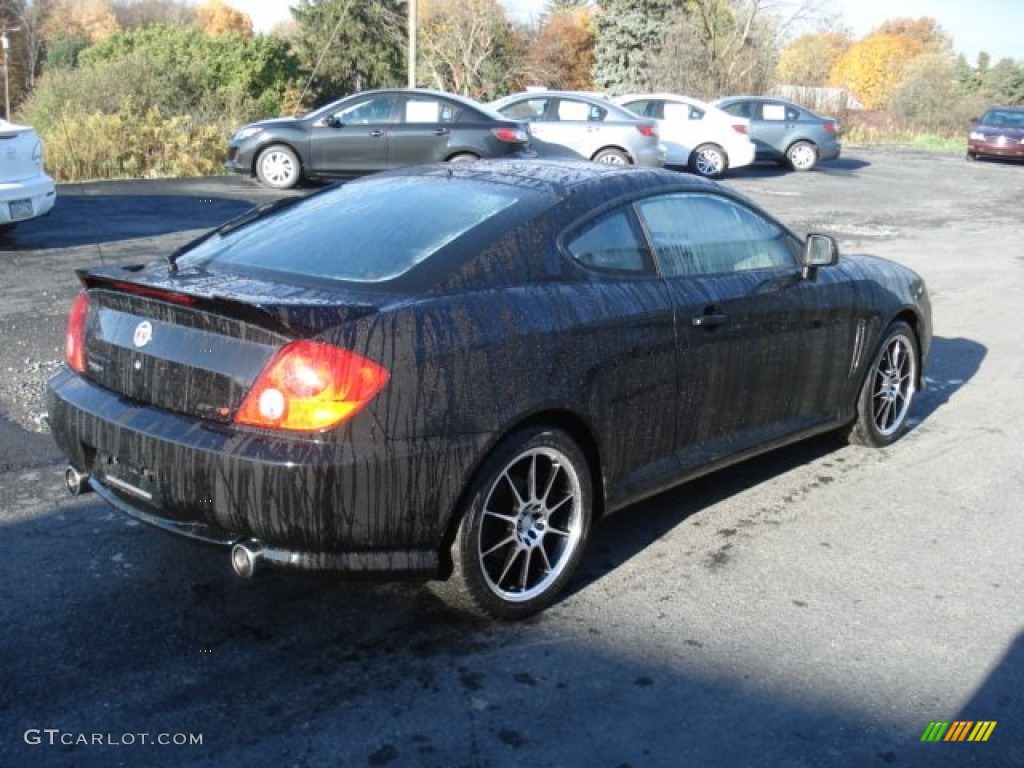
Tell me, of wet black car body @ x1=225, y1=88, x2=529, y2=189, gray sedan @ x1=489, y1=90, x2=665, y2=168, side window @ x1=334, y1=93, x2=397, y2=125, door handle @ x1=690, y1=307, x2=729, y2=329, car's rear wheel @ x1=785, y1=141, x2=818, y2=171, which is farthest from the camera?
car's rear wheel @ x1=785, y1=141, x2=818, y2=171

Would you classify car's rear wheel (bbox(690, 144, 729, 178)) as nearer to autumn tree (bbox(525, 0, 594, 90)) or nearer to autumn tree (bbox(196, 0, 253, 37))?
autumn tree (bbox(525, 0, 594, 90))

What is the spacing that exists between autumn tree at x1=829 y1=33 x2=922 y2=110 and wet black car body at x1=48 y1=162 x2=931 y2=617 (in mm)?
77734

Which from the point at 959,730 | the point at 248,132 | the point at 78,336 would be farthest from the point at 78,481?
the point at 248,132

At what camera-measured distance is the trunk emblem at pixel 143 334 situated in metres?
3.88

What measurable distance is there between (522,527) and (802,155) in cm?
2418

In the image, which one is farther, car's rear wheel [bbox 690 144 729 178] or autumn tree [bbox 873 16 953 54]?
autumn tree [bbox 873 16 953 54]

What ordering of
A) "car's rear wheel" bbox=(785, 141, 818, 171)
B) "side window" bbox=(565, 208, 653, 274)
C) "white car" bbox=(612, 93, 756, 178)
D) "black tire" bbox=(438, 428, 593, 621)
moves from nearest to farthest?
"black tire" bbox=(438, 428, 593, 621)
"side window" bbox=(565, 208, 653, 274)
"white car" bbox=(612, 93, 756, 178)
"car's rear wheel" bbox=(785, 141, 818, 171)

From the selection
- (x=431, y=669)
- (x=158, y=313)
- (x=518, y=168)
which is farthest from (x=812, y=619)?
(x=158, y=313)

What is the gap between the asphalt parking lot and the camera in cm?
330

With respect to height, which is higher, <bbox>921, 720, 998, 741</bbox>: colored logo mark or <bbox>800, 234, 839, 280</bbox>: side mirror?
<bbox>800, 234, 839, 280</bbox>: side mirror

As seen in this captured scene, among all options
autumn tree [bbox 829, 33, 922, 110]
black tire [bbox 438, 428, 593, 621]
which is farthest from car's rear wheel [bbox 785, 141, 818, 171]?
autumn tree [bbox 829, 33, 922, 110]
